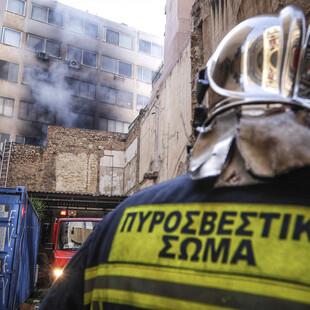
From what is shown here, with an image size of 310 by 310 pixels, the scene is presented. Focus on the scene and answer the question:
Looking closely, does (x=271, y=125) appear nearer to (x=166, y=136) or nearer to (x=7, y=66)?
(x=166, y=136)

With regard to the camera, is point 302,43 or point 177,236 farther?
point 302,43

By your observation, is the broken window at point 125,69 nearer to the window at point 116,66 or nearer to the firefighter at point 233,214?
the window at point 116,66

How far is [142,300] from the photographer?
104cm

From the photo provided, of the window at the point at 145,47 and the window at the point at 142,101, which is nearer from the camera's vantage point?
the window at the point at 142,101

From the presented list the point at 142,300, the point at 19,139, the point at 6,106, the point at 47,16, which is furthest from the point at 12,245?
the point at 47,16

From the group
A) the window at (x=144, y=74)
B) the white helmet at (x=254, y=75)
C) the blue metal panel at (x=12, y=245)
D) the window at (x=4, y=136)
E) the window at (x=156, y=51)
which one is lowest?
the blue metal panel at (x=12, y=245)

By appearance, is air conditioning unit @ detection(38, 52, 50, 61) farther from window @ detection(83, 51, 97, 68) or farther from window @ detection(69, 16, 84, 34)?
window @ detection(69, 16, 84, 34)

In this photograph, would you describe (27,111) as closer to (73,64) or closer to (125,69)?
→ (73,64)

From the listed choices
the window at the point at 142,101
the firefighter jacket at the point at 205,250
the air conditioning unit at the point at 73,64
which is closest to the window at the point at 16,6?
the air conditioning unit at the point at 73,64

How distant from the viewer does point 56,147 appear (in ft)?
79.9

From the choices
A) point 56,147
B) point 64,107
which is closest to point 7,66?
point 64,107

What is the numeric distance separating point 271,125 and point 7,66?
32.3m

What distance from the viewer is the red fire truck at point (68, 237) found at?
918 centimetres

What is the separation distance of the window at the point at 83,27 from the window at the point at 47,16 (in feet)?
3.45
